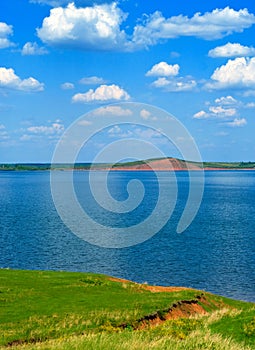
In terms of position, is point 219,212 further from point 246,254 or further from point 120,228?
point 246,254

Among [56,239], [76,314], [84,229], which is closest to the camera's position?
[76,314]

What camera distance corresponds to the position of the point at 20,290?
33.6 m

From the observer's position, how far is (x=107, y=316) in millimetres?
26141

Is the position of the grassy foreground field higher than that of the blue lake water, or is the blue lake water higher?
the grassy foreground field

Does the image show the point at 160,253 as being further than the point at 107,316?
Yes

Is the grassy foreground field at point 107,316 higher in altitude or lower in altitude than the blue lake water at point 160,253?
higher

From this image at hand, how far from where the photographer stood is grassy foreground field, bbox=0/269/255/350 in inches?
679

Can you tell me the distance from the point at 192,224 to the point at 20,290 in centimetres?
6688

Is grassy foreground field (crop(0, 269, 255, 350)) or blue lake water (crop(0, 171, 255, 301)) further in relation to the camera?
blue lake water (crop(0, 171, 255, 301))

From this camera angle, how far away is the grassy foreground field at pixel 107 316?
56.6ft

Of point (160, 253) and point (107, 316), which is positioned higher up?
point (107, 316)

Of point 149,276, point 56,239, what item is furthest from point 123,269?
point 56,239

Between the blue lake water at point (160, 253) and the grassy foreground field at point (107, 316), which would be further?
the blue lake water at point (160, 253)

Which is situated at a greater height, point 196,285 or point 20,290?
point 20,290
